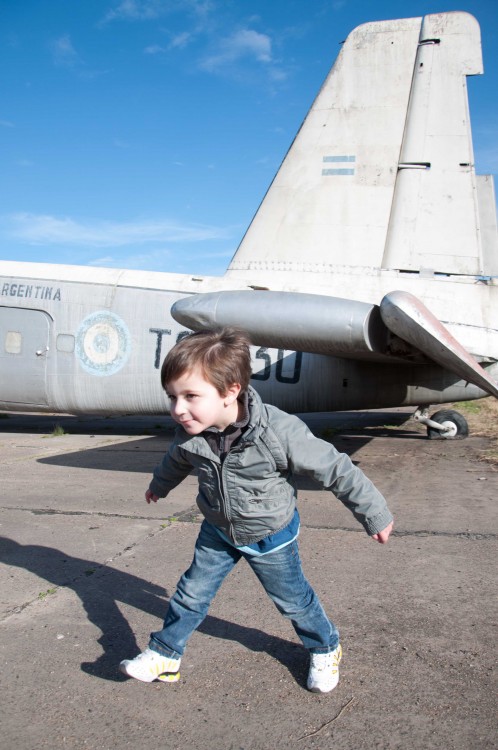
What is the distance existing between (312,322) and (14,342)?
547 cm

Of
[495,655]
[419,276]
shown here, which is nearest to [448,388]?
[419,276]

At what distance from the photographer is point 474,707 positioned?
2.08 m

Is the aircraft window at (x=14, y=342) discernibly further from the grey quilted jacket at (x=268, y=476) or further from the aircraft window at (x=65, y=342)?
the grey quilted jacket at (x=268, y=476)

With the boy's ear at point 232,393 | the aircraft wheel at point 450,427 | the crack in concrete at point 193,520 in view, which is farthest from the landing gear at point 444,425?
the boy's ear at point 232,393

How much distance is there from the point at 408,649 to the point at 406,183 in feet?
19.2

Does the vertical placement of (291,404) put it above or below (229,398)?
below

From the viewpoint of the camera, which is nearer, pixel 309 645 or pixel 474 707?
pixel 474 707

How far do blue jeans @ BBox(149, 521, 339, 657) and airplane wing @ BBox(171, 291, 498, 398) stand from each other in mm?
2849

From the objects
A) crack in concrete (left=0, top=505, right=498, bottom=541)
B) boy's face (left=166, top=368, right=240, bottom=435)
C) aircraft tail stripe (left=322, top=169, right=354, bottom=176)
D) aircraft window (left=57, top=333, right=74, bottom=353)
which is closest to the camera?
boy's face (left=166, top=368, right=240, bottom=435)

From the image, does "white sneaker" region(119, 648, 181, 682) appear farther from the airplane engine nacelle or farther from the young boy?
the airplane engine nacelle

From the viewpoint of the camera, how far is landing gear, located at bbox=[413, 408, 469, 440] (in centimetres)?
874

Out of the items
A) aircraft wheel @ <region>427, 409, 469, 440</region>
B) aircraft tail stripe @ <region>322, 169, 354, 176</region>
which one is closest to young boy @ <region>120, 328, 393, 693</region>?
aircraft tail stripe @ <region>322, 169, 354, 176</region>

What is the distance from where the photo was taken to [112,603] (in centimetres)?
301

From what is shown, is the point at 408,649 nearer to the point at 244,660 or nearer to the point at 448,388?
the point at 244,660
